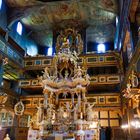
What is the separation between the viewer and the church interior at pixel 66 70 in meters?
14.4

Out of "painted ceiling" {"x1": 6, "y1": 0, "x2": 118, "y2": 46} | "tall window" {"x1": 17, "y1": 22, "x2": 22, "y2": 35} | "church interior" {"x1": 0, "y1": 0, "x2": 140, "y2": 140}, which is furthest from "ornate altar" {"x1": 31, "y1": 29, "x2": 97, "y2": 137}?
"tall window" {"x1": 17, "y1": 22, "x2": 22, "y2": 35}

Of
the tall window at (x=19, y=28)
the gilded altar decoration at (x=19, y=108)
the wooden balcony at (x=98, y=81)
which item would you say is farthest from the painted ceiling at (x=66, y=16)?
the gilded altar decoration at (x=19, y=108)

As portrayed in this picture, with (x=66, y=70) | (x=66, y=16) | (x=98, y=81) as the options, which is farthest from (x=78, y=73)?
(x=66, y=16)

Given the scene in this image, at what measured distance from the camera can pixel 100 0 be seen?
17031 mm

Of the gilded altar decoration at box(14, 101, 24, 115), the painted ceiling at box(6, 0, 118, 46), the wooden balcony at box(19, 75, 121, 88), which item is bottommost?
the gilded altar decoration at box(14, 101, 24, 115)

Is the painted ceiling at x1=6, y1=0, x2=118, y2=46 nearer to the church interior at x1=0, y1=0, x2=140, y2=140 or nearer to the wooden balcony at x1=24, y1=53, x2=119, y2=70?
the church interior at x1=0, y1=0, x2=140, y2=140

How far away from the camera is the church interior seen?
47.1ft

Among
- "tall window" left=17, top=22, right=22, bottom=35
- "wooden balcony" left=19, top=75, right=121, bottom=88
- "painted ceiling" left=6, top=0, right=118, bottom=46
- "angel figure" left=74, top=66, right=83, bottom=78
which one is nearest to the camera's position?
"angel figure" left=74, top=66, right=83, bottom=78

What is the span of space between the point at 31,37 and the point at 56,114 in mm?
10530

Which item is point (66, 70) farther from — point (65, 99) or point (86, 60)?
point (86, 60)

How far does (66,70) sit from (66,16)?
19.9 feet

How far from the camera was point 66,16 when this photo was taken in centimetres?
1995

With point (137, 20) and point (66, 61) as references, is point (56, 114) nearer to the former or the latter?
point (66, 61)

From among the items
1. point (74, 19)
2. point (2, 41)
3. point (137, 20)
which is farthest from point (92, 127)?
point (74, 19)
